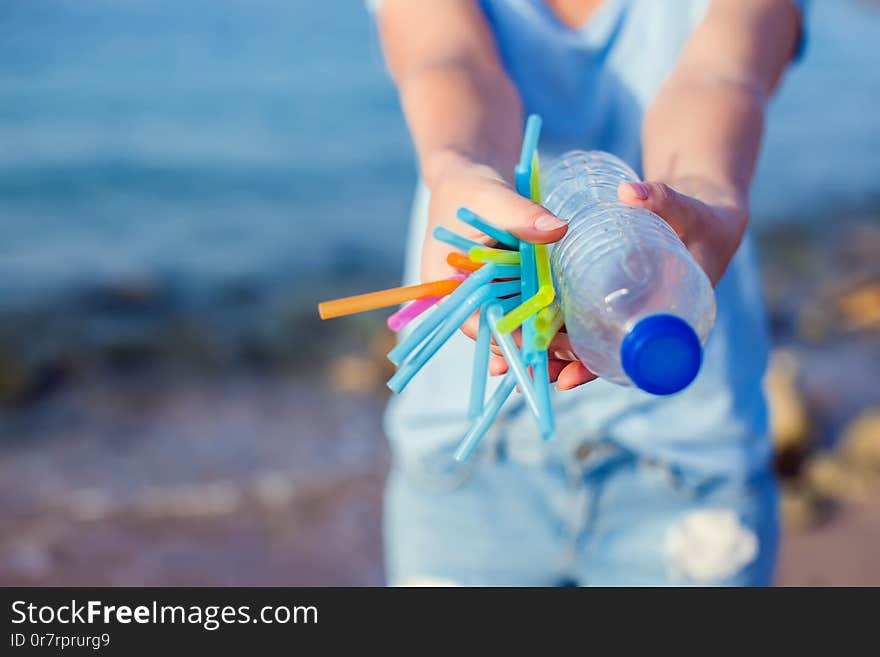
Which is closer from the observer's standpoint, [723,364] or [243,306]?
[723,364]

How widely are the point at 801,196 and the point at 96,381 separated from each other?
17.4 feet

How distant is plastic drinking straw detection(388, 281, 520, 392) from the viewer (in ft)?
2.93

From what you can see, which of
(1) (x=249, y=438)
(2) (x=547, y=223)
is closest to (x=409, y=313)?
(2) (x=547, y=223)

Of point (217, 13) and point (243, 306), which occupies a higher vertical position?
point (217, 13)

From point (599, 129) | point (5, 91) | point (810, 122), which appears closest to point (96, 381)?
point (599, 129)

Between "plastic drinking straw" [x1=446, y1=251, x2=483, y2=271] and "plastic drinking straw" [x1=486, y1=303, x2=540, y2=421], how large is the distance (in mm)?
61

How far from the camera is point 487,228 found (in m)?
0.89

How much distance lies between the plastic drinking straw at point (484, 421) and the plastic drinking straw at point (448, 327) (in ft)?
0.26

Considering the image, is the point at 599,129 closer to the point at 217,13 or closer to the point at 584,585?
the point at 584,585

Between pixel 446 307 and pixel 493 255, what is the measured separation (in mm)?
71

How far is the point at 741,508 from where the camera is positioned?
157 cm

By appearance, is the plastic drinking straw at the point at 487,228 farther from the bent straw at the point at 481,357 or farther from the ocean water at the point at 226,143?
the ocean water at the point at 226,143
